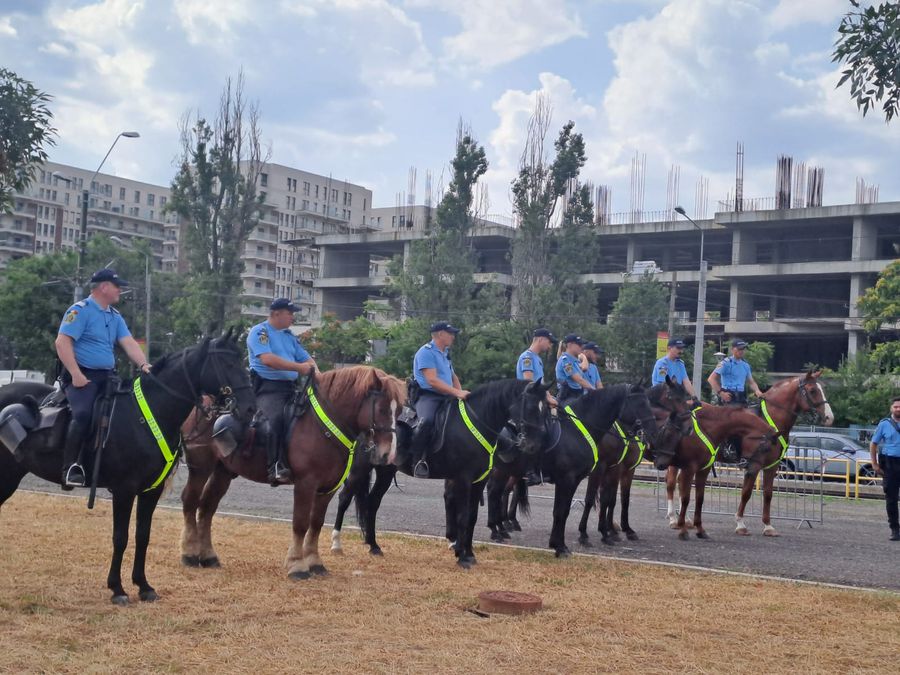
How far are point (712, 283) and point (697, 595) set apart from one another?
58591mm

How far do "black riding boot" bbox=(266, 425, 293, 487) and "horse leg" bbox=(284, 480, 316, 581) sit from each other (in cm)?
18

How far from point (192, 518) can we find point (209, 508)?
232 mm

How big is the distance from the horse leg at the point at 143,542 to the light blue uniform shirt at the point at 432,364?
376 centimetres

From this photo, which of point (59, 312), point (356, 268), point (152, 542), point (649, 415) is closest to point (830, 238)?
point (356, 268)

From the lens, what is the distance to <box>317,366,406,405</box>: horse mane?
402 inches

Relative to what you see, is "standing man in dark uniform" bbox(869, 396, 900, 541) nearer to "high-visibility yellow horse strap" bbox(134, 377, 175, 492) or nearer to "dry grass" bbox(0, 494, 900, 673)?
"dry grass" bbox(0, 494, 900, 673)

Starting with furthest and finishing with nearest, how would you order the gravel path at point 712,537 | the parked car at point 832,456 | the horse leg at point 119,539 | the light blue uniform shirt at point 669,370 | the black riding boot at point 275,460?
the parked car at point 832,456 < the light blue uniform shirt at point 669,370 < the gravel path at point 712,537 < the black riding boot at point 275,460 < the horse leg at point 119,539

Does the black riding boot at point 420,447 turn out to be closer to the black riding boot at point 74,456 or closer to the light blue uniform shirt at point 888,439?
the black riding boot at point 74,456

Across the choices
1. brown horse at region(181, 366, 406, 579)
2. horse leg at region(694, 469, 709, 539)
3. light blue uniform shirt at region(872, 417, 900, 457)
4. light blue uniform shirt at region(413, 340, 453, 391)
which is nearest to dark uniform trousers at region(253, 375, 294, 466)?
brown horse at region(181, 366, 406, 579)

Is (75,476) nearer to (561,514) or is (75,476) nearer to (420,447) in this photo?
(420,447)

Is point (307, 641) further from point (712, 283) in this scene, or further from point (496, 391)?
point (712, 283)

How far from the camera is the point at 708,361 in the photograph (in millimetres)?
51562

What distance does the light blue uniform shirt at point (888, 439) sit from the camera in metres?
16.2

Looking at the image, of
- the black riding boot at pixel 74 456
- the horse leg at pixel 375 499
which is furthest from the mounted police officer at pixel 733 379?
the black riding boot at pixel 74 456
